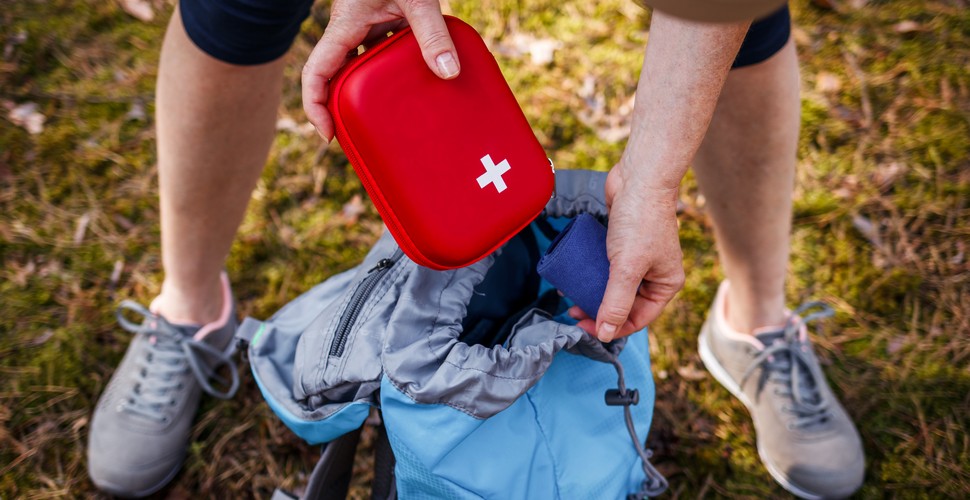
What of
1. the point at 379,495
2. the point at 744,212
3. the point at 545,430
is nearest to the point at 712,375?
the point at 744,212

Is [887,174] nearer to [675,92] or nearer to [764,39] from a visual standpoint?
[764,39]

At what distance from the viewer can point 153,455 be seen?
211cm

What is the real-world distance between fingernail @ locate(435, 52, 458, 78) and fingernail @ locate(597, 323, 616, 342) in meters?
0.55

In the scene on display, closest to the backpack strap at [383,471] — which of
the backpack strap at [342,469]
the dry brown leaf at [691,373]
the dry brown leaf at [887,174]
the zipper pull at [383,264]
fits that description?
the backpack strap at [342,469]

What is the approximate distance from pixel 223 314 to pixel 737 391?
1.72 meters

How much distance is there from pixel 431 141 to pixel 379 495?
0.81 m

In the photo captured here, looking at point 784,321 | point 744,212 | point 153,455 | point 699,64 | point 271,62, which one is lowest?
point 153,455

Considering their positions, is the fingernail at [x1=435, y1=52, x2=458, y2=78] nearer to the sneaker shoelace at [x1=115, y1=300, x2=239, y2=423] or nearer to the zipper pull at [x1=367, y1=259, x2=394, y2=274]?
the zipper pull at [x1=367, y1=259, x2=394, y2=274]

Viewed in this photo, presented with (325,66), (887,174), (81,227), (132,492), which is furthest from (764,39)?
(81,227)

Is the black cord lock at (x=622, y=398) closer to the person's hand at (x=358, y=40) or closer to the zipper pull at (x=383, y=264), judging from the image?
the zipper pull at (x=383, y=264)

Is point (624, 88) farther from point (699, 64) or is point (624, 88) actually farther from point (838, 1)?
point (699, 64)

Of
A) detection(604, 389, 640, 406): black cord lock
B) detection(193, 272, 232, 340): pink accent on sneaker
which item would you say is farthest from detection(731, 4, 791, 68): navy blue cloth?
detection(193, 272, 232, 340): pink accent on sneaker

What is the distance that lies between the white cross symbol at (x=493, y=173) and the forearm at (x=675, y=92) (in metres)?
0.25

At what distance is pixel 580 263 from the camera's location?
4.38 ft
